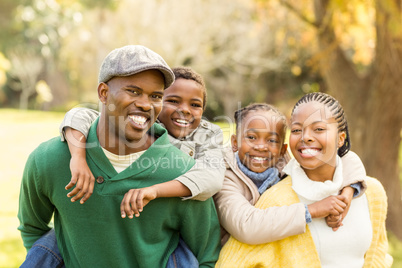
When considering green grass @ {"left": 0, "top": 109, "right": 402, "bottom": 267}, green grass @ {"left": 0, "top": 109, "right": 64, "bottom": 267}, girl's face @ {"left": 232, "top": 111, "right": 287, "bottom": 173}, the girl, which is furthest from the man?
green grass @ {"left": 0, "top": 109, "right": 64, "bottom": 267}

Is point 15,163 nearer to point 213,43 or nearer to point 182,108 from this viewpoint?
point 182,108

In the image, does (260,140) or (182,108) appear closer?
(260,140)

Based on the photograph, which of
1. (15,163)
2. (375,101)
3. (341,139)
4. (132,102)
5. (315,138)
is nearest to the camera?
(132,102)

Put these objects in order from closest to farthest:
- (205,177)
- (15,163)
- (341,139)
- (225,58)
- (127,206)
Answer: (127,206)
(205,177)
(341,139)
(15,163)
(225,58)

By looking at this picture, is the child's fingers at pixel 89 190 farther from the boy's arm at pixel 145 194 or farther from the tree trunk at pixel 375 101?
the tree trunk at pixel 375 101

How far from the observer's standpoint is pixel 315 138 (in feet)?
7.81

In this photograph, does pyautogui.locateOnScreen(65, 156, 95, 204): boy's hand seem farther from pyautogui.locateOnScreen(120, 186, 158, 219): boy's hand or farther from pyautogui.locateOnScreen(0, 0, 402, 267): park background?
pyautogui.locateOnScreen(0, 0, 402, 267): park background

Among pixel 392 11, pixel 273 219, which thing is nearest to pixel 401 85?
pixel 392 11

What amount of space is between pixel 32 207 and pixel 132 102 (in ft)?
2.71

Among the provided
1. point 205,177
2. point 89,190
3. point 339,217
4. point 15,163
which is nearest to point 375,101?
point 339,217

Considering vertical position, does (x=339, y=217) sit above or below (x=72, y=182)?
below

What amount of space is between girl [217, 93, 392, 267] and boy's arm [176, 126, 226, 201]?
0.98 ft

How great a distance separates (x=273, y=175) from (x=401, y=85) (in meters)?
3.59

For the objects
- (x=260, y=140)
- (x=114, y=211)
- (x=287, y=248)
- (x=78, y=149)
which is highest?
(x=260, y=140)
